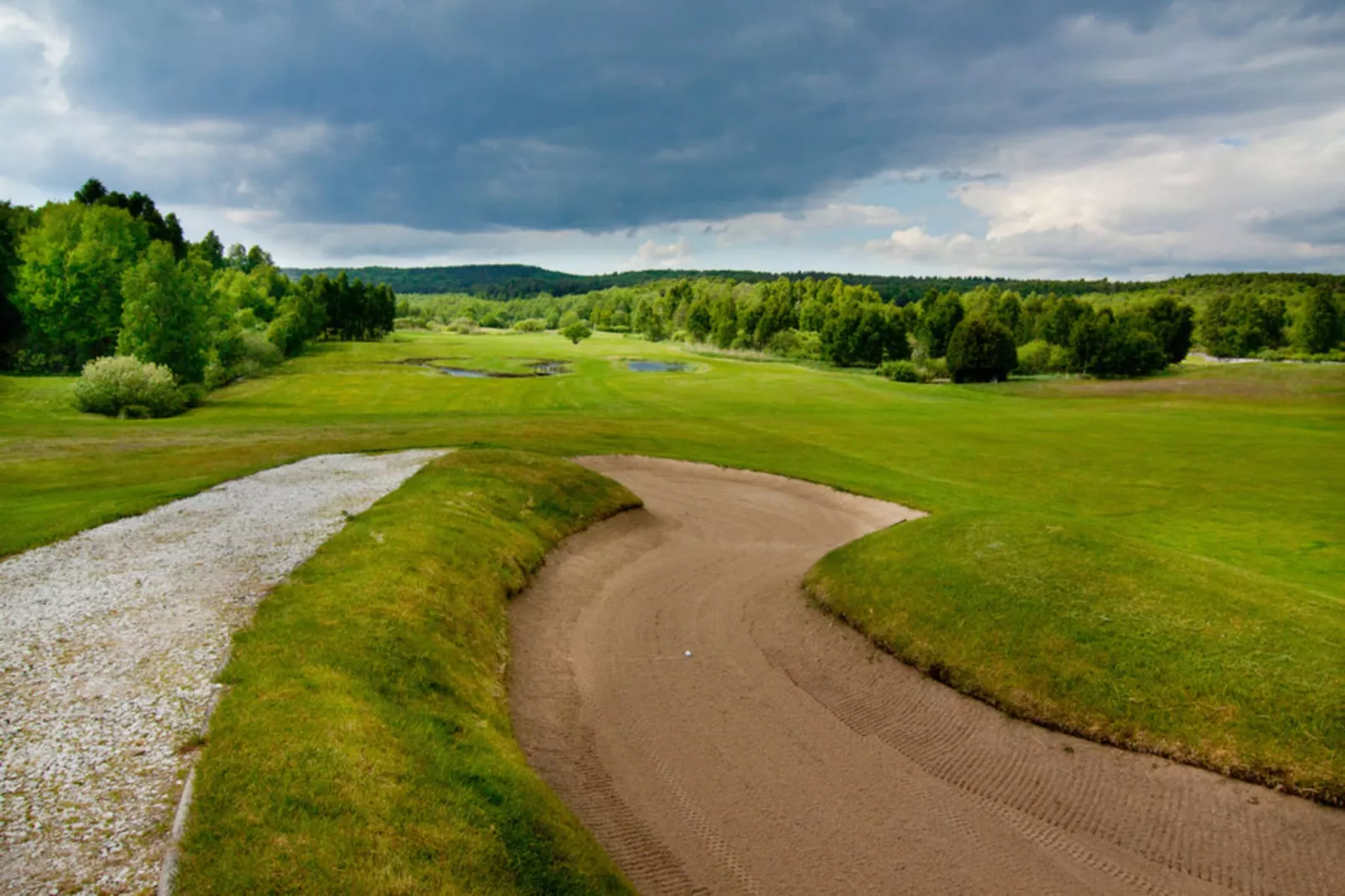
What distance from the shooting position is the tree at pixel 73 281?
67.2 m

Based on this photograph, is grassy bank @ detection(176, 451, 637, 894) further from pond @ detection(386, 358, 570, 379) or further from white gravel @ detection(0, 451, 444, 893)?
pond @ detection(386, 358, 570, 379)

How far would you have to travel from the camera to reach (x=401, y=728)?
9828mm

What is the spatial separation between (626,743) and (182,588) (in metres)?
9.34

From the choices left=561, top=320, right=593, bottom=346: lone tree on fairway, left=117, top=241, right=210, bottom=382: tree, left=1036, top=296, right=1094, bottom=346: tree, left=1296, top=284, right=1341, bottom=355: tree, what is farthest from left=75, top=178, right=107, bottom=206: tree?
left=1296, top=284, right=1341, bottom=355: tree

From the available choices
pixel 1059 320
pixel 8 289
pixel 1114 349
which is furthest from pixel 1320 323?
pixel 8 289

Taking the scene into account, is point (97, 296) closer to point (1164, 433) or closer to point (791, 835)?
point (791, 835)

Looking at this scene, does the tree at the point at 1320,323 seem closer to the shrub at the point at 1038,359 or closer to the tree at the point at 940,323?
the shrub at the point at 1038,359

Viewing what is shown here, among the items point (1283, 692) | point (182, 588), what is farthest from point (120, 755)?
point (1283, 692)

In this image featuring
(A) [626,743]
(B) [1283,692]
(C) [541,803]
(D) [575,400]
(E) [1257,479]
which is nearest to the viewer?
(C) [541,803]

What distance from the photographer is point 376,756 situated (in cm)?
896

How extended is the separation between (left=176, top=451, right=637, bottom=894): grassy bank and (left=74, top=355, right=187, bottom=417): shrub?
45.6m

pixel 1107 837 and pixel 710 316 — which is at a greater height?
pixel 710 316

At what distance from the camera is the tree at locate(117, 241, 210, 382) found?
6025cm

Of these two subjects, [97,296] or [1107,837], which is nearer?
[1107,837]
